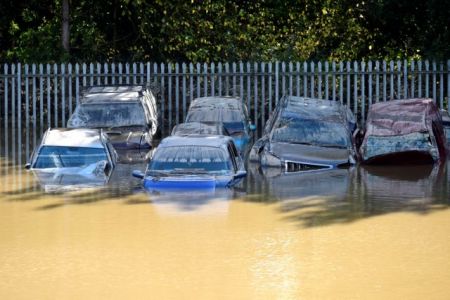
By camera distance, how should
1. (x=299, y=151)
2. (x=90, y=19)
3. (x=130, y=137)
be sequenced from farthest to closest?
(x=90, y=19)
(x=130, y=137)
(x=299, y=151)

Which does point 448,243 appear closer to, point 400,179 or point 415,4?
point 400,179

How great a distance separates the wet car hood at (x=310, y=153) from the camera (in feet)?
72.9

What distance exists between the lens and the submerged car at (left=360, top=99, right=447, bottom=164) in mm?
22812

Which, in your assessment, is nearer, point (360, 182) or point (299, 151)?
point (360, 182)

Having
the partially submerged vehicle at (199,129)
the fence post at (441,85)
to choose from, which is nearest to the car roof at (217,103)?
the partially submerged vehicle at (199,129)

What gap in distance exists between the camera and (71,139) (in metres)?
21.2

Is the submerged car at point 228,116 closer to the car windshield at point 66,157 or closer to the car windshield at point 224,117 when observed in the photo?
the car windshield at point 224,117

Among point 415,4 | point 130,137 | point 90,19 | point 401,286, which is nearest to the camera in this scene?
point 401,286

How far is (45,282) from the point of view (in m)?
12.0

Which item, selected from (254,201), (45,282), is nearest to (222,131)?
(254,201)

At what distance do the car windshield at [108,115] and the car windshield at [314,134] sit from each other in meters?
3.87

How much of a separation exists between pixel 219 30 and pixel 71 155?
1483 cm

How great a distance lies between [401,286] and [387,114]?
12.3 m

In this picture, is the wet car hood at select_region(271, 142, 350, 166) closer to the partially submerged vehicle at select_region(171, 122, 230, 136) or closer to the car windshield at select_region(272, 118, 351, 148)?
→ the car windshield at select_region(272, 118, 351, 148)
